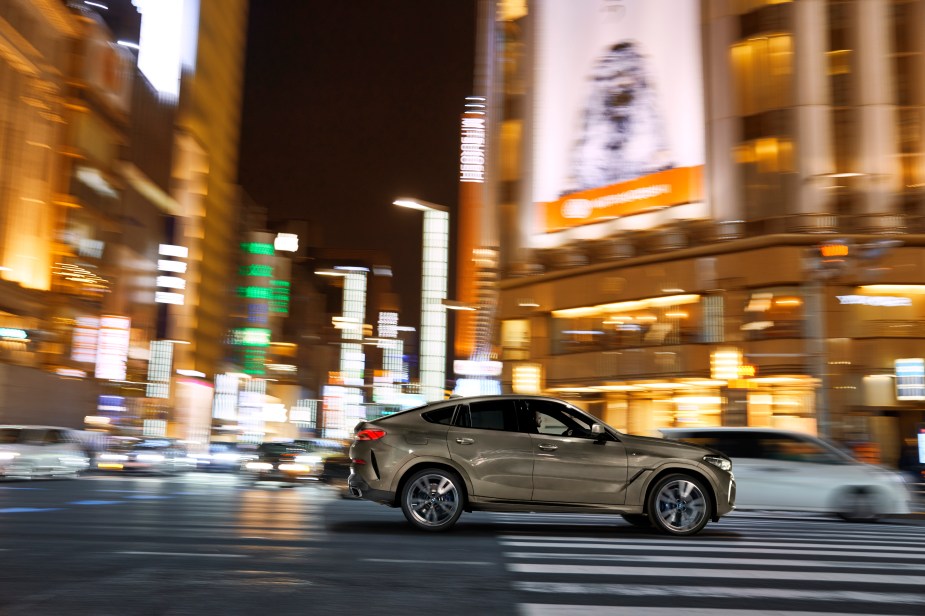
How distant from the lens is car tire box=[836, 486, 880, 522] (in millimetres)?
15797

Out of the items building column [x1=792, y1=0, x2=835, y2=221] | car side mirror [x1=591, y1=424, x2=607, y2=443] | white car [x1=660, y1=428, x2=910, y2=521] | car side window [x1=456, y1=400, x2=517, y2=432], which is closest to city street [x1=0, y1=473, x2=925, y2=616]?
car side mirror [x1=591, y1=424, x2=607, y2=443]

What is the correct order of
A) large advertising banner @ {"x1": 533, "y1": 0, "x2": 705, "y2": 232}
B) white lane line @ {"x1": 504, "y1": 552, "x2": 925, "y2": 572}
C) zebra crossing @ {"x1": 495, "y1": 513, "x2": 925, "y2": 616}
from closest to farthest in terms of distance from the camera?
zebra crossing @ {"x1": 495, "y1": 513, "x2": 925, "y2": 616}
white lane line @ {"x1": 504, "y1": 552, "x2": 925, "y2": 572}
large advertising banner @ {"x1": 533, "y1": 0, "x2": 705, "y2": 232}

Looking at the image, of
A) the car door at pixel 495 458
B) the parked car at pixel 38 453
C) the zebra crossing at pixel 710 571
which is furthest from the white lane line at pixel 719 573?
the parked car at pixel 38 453

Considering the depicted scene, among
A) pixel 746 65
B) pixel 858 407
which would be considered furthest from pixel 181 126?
pixel 858 407

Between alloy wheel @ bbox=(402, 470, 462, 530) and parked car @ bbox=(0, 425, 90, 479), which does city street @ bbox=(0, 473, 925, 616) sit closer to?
alloy wheel @ bbox=(402, 470, 462, 530)

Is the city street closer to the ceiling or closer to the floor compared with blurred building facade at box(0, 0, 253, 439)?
closer to the floor

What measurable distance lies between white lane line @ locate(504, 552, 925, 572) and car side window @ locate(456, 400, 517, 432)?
7.49 ft

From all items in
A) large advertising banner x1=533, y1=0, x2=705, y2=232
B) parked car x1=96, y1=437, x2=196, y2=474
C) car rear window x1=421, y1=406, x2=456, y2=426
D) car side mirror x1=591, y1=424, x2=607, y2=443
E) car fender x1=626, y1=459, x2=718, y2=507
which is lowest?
parked car x1=96, y1=437, x2=196, y2=474

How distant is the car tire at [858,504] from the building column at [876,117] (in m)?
19.4

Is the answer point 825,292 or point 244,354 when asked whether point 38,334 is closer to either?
point 825,292

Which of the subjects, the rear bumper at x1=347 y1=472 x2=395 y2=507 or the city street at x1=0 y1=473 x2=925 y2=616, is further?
the rear bumper at x1=347 y1=472 x2=395 y2=507

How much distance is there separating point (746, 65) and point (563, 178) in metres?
10.2

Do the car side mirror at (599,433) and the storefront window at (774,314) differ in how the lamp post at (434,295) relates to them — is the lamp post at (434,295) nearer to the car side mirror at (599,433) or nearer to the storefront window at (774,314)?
the storefront window at (774,314)

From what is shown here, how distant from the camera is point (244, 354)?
143 m
